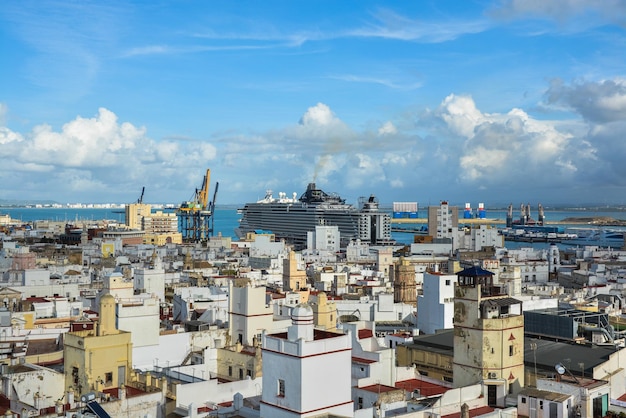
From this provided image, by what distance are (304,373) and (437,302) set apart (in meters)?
23.1

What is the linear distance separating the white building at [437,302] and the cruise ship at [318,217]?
3339 inches

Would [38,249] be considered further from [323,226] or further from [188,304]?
[188,304]

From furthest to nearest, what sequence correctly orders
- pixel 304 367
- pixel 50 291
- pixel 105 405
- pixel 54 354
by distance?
pixel 50 291
pixel 54 354
pixel 105 405
pixel 304 367

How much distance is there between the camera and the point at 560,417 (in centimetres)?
1927

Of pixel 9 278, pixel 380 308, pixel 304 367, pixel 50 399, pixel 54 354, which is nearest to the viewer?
pixel 304 367

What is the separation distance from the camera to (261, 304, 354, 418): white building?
15.5 meters

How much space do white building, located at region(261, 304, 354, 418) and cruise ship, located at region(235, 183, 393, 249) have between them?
107m

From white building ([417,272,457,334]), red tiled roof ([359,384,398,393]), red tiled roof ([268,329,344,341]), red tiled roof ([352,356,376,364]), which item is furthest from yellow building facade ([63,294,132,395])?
white building ([417,272,457,334])

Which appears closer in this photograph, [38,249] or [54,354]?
[54,354]

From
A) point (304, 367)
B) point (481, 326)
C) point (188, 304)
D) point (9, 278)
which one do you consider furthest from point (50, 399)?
point (9, 278)

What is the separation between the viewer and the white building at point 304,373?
50.7 ft

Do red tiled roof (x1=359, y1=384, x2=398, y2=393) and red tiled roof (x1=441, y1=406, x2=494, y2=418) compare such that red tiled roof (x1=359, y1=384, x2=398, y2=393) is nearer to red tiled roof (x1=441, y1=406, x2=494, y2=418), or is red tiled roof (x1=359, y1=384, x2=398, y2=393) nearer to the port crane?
red tiled roof (x1=441, y1=406, x2=494, y2=418)

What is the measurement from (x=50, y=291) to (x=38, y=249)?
157 feet

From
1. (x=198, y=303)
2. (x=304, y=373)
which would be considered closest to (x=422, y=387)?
(x=304, y=373)
